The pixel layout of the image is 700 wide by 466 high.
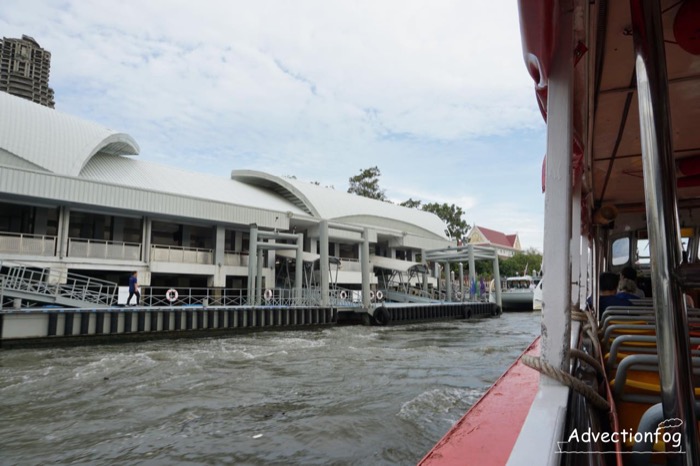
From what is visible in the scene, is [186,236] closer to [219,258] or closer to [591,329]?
[219,258]

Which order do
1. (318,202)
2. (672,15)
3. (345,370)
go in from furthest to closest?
(318,202)
(345,370)
(672,15)

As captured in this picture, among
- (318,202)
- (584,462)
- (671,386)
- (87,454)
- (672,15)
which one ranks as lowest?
(87,454)

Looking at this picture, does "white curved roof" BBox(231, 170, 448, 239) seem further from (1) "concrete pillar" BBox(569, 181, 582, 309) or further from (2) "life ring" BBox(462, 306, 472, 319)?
(1) "concrete pillar" BBox(569, 181, 582, 309)

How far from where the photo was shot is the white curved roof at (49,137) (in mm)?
17469

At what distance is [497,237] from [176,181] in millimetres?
56812

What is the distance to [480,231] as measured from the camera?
67375 mm

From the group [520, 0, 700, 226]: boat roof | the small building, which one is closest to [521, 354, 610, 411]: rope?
[520, 0, 700, 226]: boat roof

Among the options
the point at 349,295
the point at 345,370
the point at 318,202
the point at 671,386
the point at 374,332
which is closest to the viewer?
the point at 671,386

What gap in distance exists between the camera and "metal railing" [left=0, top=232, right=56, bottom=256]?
15.4 metres

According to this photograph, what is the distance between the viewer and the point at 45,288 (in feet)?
45.6

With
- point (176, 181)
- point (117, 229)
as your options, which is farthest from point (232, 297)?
point (176, 181)

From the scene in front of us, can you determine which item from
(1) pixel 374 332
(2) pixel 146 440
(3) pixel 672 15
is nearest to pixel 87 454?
(2) pixel 146 440

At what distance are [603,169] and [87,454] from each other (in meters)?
5.96

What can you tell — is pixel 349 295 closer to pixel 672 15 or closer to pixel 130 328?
pixel 130 328
